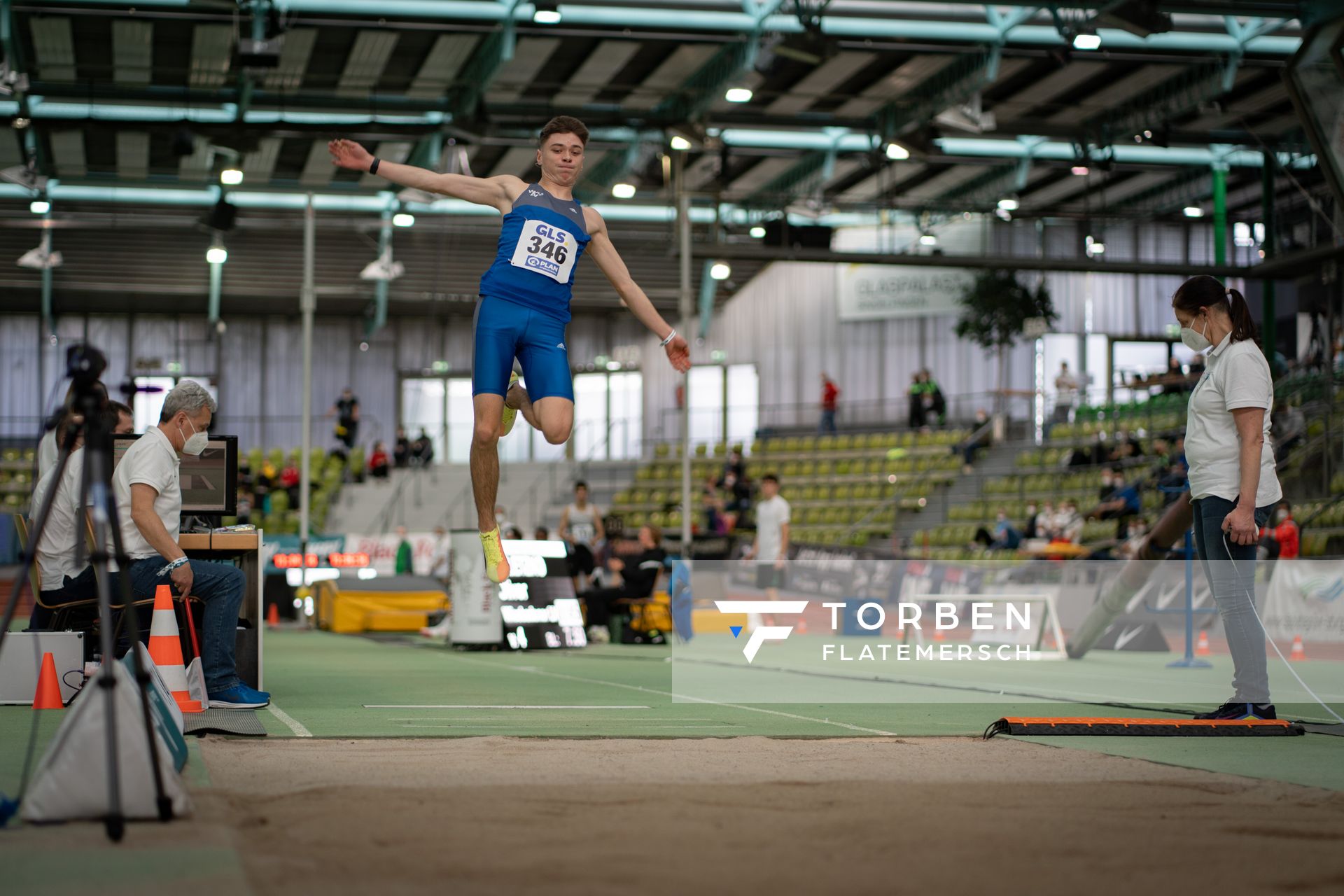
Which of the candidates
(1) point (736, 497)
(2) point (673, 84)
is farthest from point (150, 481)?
(1) point (736, 497)

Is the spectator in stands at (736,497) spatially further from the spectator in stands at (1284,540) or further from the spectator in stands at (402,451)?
the spectator in stands at (1284,540)

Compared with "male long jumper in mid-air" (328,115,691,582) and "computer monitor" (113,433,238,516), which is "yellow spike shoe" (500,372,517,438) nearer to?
"male long jumper in mid-air" (328,115,691,582)

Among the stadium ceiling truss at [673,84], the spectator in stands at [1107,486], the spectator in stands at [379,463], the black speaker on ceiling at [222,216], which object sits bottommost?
the spectator in stands at [1107,486]

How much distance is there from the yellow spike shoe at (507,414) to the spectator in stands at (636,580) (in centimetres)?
867

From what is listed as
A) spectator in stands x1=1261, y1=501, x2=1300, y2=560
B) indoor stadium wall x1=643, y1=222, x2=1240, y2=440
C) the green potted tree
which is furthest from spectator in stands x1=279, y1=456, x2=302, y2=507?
spectator in stands x1=1261, y1=501, x2=1300, y2=560

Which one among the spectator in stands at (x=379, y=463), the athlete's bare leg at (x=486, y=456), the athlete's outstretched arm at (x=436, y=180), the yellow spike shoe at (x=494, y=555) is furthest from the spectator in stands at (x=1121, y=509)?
the spectator in stands at (x=379, y=463)

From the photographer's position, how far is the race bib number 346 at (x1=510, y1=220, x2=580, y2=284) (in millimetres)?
5887

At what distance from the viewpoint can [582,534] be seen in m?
18.0

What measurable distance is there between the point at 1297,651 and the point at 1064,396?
63.0 ft

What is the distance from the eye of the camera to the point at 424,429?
32844 mm

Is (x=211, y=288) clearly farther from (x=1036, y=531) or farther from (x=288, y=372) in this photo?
(x=1036, y=531)

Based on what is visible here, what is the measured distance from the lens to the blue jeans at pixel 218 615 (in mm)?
6426

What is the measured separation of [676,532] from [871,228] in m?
14.2

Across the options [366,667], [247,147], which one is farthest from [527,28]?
[366,667]
